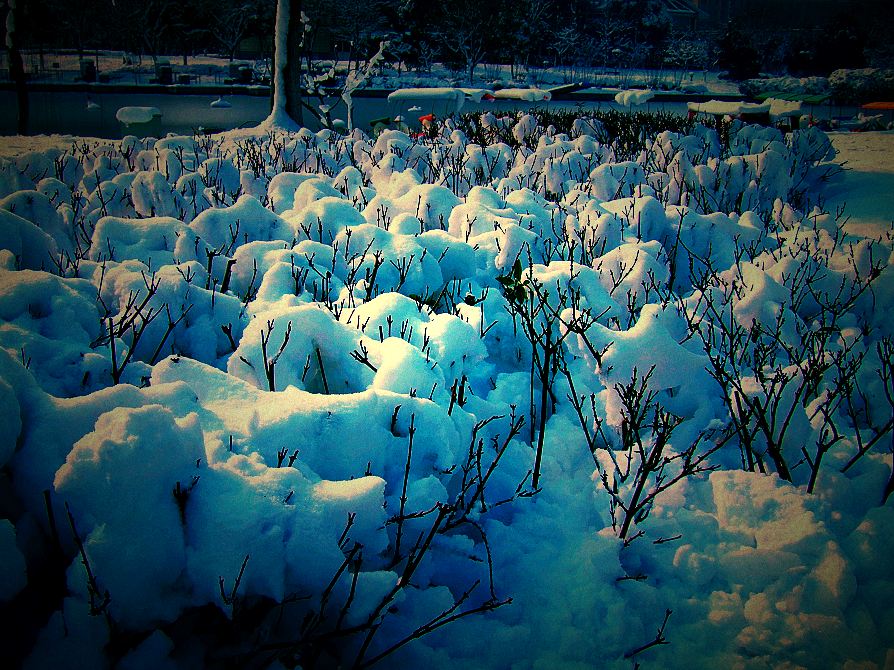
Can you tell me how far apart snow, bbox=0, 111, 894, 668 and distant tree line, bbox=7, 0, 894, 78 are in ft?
117

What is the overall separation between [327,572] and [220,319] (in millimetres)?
1905

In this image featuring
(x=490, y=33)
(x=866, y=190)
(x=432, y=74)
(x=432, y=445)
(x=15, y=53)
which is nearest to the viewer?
(x=432, y=445)

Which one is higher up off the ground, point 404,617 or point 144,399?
point 144,399

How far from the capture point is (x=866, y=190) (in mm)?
6535

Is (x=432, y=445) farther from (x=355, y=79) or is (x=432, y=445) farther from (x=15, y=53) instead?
(x=15, y=53)

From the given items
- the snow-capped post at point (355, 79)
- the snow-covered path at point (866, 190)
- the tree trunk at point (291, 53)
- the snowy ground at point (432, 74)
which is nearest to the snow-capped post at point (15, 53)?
the tree trunk at point (291, 53)

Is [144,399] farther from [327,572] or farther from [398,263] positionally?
[398,263]

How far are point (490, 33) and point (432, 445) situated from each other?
4919cm

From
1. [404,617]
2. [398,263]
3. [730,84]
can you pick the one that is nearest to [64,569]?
[404,617]

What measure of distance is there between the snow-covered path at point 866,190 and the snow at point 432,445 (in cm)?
144

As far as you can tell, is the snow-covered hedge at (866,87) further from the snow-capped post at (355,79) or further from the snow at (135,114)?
the snow at (135,114)

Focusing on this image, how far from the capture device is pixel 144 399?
160cm

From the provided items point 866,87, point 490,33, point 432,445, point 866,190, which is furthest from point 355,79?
point 490,33

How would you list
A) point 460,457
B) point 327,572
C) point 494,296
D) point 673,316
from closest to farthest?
point 327,572
point 460,457
point 673,316
point 494,296
